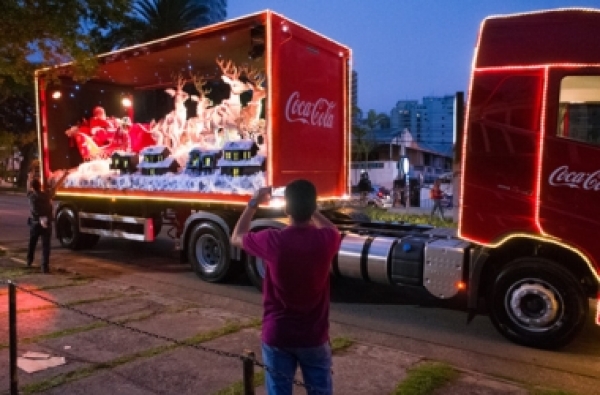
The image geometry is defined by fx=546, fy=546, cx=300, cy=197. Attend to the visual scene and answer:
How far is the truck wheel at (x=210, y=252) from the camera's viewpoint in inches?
327

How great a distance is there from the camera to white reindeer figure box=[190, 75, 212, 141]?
936 centimetres

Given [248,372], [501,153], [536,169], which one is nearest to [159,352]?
[248,372]

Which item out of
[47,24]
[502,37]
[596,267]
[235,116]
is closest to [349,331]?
[596,267]

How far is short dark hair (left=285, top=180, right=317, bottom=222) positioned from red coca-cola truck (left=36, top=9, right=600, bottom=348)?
360 centimetres

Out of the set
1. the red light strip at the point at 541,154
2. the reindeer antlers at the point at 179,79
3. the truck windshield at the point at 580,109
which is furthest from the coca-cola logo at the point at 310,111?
the truck windshield at the point at 580,109

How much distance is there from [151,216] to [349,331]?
5144 millimetres

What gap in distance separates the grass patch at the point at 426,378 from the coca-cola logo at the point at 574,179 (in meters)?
2.14

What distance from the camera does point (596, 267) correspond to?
17.4 ft

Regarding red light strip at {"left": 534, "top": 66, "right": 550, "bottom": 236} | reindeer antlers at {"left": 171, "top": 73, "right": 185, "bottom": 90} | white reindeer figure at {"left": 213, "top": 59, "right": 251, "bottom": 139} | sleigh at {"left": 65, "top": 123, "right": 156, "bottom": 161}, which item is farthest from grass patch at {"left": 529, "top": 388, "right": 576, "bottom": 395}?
sleigh at {"left": 65, "top": 123, "right": 156, "bottom": 161}

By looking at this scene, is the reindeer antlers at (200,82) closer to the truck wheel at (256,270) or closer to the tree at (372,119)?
the truck wheel at (256,270)

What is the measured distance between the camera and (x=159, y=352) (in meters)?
5.23

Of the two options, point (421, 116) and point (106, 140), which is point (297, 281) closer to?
point (106, 140)

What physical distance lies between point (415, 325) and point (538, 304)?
55.9 inches

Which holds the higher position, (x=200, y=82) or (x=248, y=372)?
(x=200, y=82)
